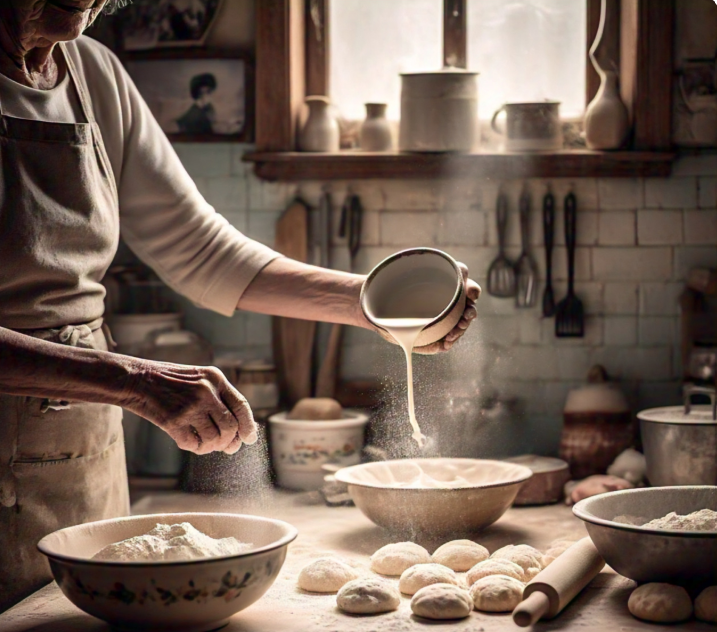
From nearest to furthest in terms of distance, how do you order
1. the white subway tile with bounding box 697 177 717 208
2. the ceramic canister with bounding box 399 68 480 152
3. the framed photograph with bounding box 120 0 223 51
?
the ceramic canister with bounding box 399 68 480 152 → the white subway tile with bounding box 697 177 717 208 → the framed photograph with bounding box 120 0 223 51

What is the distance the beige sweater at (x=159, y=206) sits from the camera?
1.95 metres

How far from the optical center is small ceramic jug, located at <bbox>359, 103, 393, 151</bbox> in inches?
124

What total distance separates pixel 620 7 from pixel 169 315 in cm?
178

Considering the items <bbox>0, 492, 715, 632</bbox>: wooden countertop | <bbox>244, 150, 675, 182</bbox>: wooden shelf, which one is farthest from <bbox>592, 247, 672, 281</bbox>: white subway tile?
<bbox>0, 492, 715, 632</bbox>: wooden countertop

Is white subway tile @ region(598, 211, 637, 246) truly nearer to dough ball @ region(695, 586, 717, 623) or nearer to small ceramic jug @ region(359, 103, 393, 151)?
small ceramic jug @ region(359, 103, 393, 151)

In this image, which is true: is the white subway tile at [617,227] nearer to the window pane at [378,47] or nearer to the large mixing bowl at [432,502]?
the window pane at [378,47]

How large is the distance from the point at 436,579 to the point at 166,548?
45 centimetres

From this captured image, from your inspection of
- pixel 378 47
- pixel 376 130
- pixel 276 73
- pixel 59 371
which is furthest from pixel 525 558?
pixel 378 47

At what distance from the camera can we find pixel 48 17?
1.66 meters

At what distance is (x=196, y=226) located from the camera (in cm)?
208

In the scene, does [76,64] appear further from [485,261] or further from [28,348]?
[485,261]

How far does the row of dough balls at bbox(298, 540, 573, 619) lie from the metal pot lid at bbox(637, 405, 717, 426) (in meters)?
0.65

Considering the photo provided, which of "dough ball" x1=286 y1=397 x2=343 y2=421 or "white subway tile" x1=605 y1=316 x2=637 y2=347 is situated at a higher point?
"white subway tile" x1=605 y1=316 x2=637 y2=347

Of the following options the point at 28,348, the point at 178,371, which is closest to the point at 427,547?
the point at 178,371
